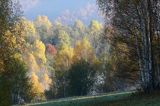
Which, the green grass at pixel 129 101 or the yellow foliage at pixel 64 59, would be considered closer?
the green grass at pixel 129 101

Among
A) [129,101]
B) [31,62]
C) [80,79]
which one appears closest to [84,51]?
[80,79]

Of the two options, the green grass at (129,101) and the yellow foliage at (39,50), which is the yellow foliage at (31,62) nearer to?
the yellow foliage at (39,50)

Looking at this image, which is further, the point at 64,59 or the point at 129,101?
the point at 64,59

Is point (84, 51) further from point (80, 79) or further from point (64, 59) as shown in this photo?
point (80, 79)

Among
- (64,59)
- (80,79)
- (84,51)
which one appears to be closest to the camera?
(80,79)

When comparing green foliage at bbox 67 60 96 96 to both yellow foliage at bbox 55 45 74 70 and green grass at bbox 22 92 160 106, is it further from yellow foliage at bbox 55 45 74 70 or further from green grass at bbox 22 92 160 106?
green grass at bbox 22 92 160 106

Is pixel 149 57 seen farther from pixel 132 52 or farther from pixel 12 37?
pixel 12 37

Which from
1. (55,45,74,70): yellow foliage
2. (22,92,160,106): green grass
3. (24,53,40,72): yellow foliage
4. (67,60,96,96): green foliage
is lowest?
(22,92,160,106): green grass

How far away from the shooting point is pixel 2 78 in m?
30.0

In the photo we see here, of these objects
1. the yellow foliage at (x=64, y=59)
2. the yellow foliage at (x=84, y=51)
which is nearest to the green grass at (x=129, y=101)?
the yellow foliage at (x=64, y=59)

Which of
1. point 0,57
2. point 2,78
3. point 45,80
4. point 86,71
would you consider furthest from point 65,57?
point 2,78

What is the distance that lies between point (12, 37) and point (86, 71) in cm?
5453

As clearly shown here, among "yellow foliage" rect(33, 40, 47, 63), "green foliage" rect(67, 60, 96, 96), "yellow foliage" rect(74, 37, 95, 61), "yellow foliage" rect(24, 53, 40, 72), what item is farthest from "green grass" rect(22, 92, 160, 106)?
"yellow foliage" rect(33, 40, 47, 63)

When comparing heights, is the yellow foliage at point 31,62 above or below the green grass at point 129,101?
above
